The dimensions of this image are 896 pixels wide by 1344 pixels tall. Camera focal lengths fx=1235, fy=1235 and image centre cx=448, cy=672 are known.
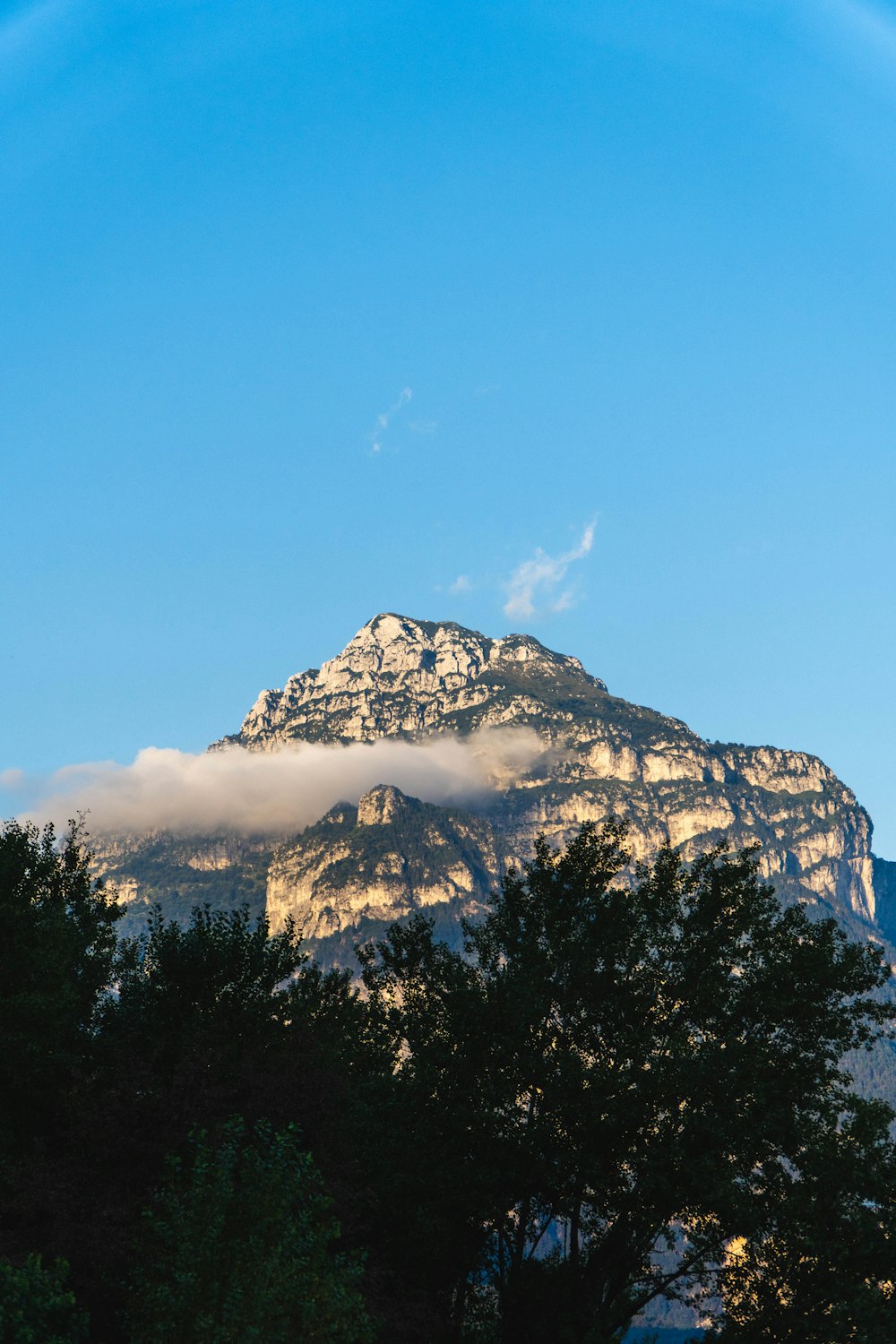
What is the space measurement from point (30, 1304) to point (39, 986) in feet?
75.9

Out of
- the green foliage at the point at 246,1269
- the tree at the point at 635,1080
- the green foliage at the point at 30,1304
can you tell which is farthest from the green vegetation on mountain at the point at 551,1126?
the green foliage at the point at 30,1304

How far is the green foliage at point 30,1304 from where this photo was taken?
23141 mm

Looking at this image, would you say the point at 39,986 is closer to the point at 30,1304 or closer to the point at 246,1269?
the point at 30,1304

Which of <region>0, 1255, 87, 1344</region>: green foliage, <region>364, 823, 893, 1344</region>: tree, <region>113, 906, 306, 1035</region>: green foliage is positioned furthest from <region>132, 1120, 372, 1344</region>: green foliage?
<region>113, 906, 306, 1035</region>: green foliage

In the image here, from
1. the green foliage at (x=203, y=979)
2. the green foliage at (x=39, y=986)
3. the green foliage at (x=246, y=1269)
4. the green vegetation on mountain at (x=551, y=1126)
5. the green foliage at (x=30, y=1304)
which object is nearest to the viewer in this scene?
the green foliage at (x=30, y=1304)

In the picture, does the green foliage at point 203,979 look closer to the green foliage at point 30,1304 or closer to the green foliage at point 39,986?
the green foliage at point 39,986

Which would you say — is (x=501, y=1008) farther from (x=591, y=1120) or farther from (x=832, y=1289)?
(x=832, y=1289)

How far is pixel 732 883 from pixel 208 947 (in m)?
21.4

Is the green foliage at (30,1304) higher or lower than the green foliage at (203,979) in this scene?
lower

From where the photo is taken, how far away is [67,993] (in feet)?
149

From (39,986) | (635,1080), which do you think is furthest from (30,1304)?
(39,986)

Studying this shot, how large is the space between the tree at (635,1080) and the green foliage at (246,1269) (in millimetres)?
8892

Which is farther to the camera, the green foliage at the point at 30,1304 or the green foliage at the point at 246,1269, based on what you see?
the green foliage at the point at 246,1269

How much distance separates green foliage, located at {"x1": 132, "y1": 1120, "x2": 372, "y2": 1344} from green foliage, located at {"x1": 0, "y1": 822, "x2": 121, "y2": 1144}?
13530 millimetres
